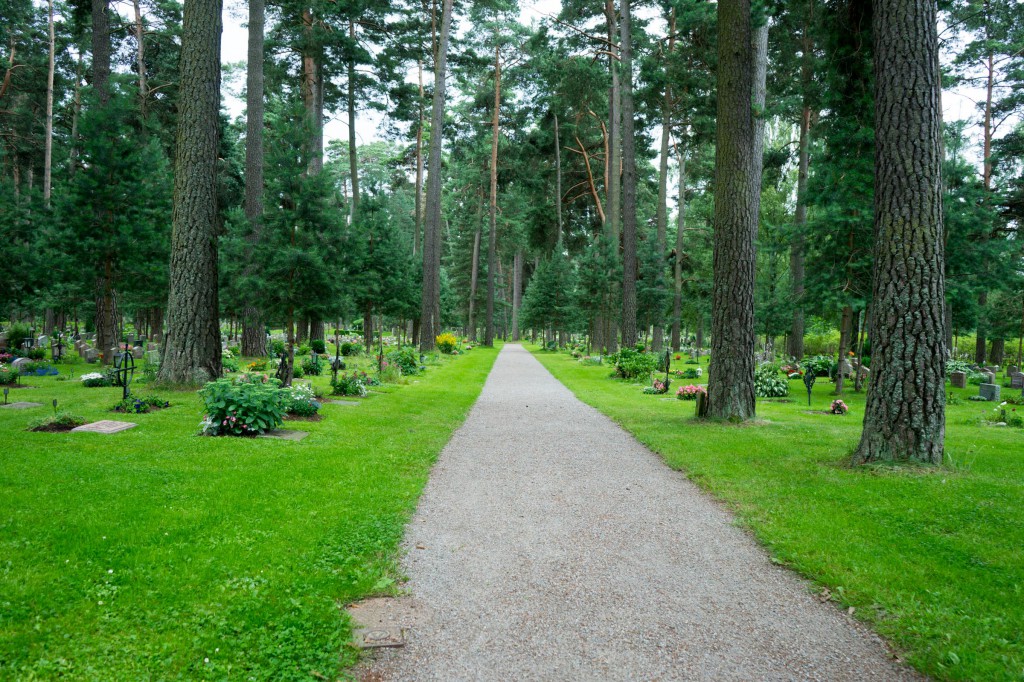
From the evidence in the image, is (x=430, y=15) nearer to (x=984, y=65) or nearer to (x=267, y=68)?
(x=267, y=68)

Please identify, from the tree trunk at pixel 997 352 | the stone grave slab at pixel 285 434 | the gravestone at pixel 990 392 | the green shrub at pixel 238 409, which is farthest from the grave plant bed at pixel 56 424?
the tree trunk at pixel 997 352

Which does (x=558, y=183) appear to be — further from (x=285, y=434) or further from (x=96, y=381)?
(x=285, y=434)

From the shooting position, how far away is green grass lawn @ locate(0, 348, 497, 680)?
2650 millimetres

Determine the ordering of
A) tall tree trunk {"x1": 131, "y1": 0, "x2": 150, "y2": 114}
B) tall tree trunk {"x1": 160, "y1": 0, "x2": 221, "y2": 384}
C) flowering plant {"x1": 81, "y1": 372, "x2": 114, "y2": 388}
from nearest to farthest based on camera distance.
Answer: tall tree trunk {"x1": 160, "y1": 0, "x2": 221, "y2": 384} < flowering plant {"x1": 81, "y1": 372, "x2": 114, "y2": 388} < tall tree trunk {"x1": 131, "y1": 0, "x2": 150, "y2": 114}

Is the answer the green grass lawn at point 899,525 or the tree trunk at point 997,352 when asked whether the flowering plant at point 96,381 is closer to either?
the green grass lawn at point 899,525

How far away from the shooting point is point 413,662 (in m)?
2.65

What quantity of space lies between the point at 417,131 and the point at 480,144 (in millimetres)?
6695

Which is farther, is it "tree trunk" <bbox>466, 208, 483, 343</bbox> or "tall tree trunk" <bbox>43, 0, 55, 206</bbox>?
"tree trunk" <bbox>466, 208, 483, 343</bbox>

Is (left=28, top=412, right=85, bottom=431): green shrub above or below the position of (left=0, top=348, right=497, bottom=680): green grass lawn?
above

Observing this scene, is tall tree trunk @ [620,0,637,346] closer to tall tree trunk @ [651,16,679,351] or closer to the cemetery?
the cemetery

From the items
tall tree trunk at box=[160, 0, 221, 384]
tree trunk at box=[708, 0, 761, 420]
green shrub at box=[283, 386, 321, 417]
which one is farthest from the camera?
tall tree trunk at box=[160, 0, 221, 384]

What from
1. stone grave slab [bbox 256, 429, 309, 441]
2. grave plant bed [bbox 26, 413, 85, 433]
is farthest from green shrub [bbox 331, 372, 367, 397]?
grave plant bed [bbox 26, 413, 85, 433]

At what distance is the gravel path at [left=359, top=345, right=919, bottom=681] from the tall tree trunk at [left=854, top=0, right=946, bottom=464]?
8.17ft

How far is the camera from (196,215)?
10508mm
